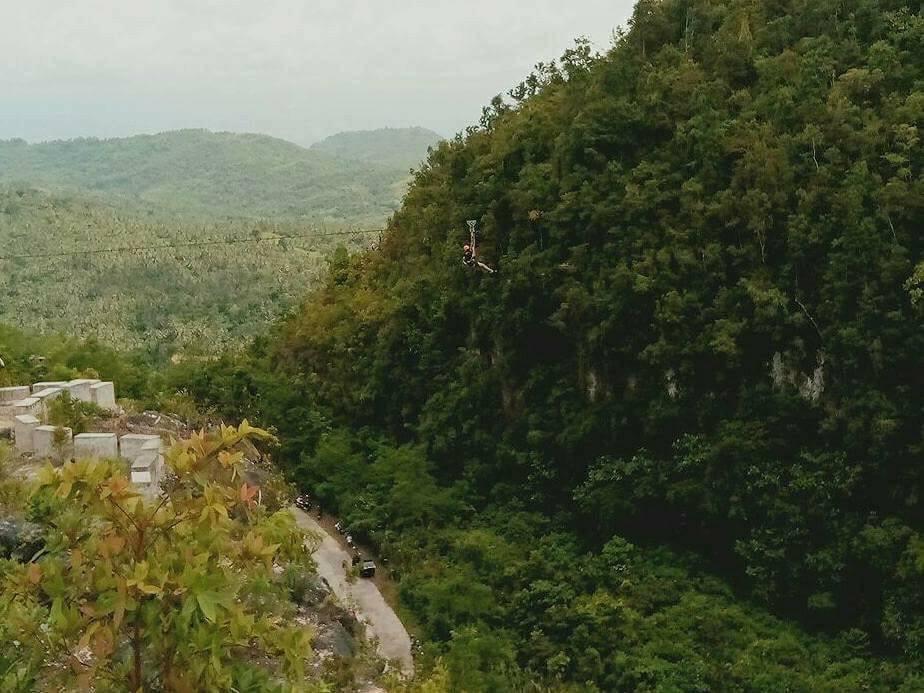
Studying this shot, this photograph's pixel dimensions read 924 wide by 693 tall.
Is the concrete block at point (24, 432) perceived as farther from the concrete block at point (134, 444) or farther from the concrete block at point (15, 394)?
the concrete block at point (15, 394)

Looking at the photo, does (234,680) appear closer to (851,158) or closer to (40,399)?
(40,399)

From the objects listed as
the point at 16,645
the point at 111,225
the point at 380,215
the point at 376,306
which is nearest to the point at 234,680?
the point at 16,645

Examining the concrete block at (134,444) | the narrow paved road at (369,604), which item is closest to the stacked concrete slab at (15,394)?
the concrete block at (134,444)

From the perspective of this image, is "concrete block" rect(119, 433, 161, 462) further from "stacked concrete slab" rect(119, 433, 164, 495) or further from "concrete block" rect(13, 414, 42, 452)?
"concrete block" rect(13, 414, 42, 452)

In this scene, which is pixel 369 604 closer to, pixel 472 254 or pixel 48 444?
pixel 48 444

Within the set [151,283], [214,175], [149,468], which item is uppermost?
[214,175]

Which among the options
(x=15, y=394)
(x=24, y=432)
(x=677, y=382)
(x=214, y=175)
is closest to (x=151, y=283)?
(x=15, y=394)
